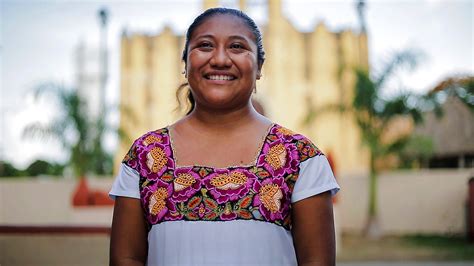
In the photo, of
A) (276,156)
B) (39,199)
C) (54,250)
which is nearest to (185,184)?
(276,156)

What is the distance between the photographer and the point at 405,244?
11695 millimetres

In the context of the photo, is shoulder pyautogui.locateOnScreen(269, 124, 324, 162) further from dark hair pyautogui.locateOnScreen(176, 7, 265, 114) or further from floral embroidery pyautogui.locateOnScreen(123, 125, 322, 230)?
dark hair pyautogui.locateOnScreen(176, 7, 265, 114)

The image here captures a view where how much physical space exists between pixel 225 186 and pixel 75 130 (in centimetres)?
1182

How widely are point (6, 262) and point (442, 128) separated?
17.5m

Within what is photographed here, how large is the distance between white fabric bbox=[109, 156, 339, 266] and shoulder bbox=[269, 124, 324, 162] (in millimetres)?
58

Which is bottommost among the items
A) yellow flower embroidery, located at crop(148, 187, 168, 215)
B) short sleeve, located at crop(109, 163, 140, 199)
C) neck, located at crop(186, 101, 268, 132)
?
yellow flower embroidery, located at crop(148, 187, 168, 215)

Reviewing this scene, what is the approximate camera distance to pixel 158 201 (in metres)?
1.40

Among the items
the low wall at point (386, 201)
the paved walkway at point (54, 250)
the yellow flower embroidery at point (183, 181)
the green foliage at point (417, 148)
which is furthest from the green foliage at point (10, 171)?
the yellow flower embroidery at point (183, 181)

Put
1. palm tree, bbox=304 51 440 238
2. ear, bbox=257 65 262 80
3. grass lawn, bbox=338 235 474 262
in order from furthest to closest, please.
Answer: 1. palm tree, bbox=304 51 440 238
2. grass lawn, bbox=338 235 474 262
3. ear, bbox=257 65 262 80

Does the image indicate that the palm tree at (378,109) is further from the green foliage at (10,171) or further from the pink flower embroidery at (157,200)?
the pink flower embroidery at (157,200)

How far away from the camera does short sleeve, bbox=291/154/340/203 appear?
139cm

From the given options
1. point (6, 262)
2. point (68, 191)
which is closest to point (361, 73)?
point (68, 191)

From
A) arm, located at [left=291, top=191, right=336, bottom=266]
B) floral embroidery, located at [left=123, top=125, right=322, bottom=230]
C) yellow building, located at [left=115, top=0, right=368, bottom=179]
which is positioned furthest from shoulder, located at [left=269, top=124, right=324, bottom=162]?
yellow building, located at [left=115, top=0, right=368, bottom=179]

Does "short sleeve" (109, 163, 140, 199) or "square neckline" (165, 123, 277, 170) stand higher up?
"square neckline" (165, 123, 277, 170)
